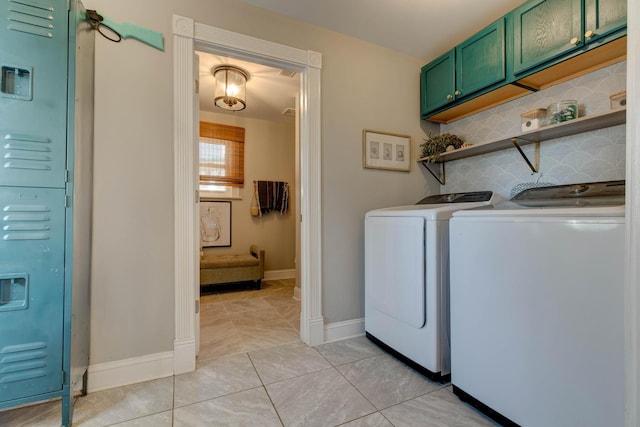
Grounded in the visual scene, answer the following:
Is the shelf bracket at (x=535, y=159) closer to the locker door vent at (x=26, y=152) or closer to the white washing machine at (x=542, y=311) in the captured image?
the white washing machine at (x=542, y=311)

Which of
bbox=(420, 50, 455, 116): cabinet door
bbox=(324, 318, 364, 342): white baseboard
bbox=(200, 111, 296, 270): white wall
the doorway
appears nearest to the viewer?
bbox=(324, 318, 364, 342): white baseboard

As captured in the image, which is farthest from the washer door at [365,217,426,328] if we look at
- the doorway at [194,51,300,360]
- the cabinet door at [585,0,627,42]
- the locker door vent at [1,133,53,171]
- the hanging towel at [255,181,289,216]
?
the hanging towel at [255,181,289,216]

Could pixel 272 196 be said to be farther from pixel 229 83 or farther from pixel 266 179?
pixel 229 83

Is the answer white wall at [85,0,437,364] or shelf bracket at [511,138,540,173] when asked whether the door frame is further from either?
shelf bracket at [511,138,540,173]

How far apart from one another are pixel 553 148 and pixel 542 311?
1.38 meters

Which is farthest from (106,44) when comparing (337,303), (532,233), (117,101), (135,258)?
(532,233)

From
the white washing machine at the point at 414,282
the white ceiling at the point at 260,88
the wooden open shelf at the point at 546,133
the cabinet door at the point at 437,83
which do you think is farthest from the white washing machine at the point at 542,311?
the white ceiling at the point at 260,88

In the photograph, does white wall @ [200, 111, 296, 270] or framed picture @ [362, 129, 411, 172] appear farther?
white wall @ [200, 111, 296, 270]

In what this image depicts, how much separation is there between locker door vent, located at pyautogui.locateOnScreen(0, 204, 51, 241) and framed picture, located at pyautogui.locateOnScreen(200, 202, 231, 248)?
2.85m

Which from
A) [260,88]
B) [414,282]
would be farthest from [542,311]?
[260,88]

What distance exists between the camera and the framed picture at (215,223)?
13.2 feet

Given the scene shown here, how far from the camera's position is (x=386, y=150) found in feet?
7.70

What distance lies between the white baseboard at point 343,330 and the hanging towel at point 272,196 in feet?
8.68

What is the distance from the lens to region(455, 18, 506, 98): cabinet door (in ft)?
6.01
